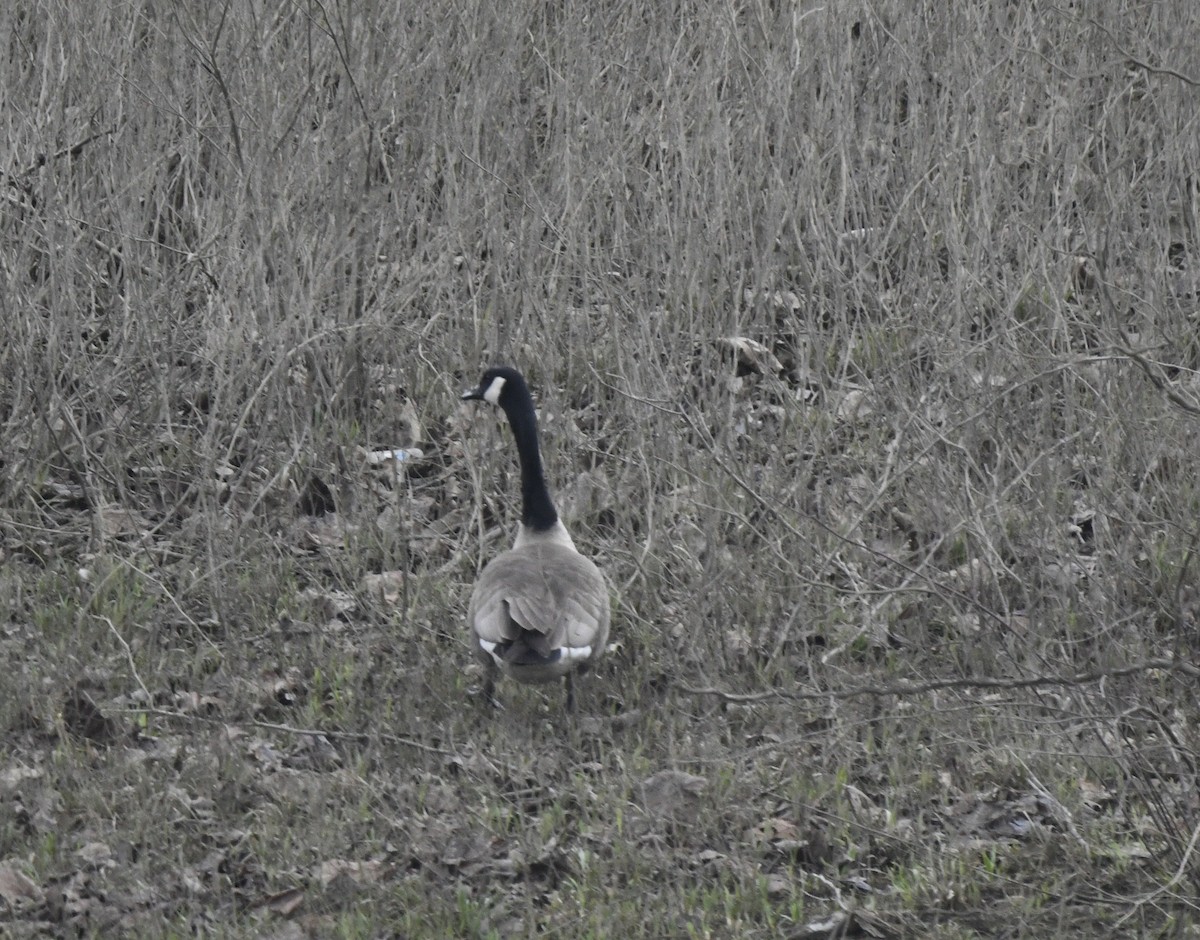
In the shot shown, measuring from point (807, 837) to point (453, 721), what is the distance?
1287 millimetres

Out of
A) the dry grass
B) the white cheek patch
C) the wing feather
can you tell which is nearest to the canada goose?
the wing feather

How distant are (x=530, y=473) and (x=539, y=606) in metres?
0.75

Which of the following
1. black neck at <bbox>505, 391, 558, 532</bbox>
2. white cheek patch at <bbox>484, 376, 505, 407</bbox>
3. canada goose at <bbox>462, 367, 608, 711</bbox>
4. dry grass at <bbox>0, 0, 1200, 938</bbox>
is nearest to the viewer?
dry grass at <bbox>0, 0, 1200, 938</bbox>

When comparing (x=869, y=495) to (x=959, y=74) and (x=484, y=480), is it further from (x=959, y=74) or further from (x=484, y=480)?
(x=959, y=74)

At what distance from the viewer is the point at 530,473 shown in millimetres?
5734

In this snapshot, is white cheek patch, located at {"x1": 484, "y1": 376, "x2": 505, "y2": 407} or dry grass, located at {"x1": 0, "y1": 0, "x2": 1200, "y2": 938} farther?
white cheek patch, located at {"x1": 484, "y1": 376, "x2": 505, "y2": 407}

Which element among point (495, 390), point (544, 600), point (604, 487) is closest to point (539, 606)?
point (544, 600)

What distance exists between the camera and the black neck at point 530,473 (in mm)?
5680

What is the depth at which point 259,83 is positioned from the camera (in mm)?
7344

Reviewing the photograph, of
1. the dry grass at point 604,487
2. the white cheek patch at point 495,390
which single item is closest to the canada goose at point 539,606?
the dry grass at point 604,487

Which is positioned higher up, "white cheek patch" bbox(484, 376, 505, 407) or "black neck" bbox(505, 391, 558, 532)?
"white cheek patch" bbox(484, 376, 505, 407)

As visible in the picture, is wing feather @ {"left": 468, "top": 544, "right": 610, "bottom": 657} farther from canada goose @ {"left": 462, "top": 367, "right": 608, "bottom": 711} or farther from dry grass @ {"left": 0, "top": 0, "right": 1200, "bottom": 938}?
dry grass @ {"left": 0, "top": 0, "right": 1200, "bottom": 938}

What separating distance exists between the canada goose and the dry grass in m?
0.21

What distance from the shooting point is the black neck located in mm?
5680
